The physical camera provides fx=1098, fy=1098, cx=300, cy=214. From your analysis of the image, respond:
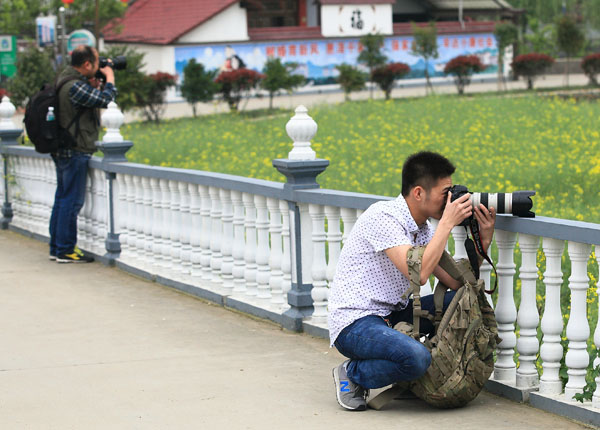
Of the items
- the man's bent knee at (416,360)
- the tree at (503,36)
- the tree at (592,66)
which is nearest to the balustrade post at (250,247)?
the man's bent knee at (416,360)

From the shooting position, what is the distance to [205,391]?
563 cm

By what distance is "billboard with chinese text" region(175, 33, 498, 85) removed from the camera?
140ft

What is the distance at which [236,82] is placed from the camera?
1345 inches

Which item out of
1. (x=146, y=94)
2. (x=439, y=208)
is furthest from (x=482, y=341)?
(x=146, y=94)

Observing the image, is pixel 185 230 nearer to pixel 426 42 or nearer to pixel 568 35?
pixel 426 42

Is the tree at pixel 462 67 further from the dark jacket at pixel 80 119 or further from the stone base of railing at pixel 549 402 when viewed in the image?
the stone base of railing at pixel 549 402

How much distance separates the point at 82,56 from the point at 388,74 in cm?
2940

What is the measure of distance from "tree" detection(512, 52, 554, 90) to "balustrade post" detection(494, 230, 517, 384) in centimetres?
3515

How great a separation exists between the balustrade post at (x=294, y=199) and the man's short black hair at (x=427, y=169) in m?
1.87

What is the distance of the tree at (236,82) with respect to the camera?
1336 inches

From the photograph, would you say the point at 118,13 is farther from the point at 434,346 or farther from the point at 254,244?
the point at 434,346

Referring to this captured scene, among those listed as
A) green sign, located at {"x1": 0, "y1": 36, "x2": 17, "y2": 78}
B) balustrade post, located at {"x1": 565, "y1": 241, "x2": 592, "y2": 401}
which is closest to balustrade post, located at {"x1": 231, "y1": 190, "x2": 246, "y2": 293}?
balustrade post, located at {"x1": 565, "y1": 241, "x2": 592, "y2": 401}

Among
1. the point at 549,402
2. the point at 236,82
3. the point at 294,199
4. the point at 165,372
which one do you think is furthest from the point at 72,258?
the point at 236,82

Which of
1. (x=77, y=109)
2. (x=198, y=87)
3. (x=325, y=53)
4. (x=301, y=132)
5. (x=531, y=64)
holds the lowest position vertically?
(x=301, y=132)
